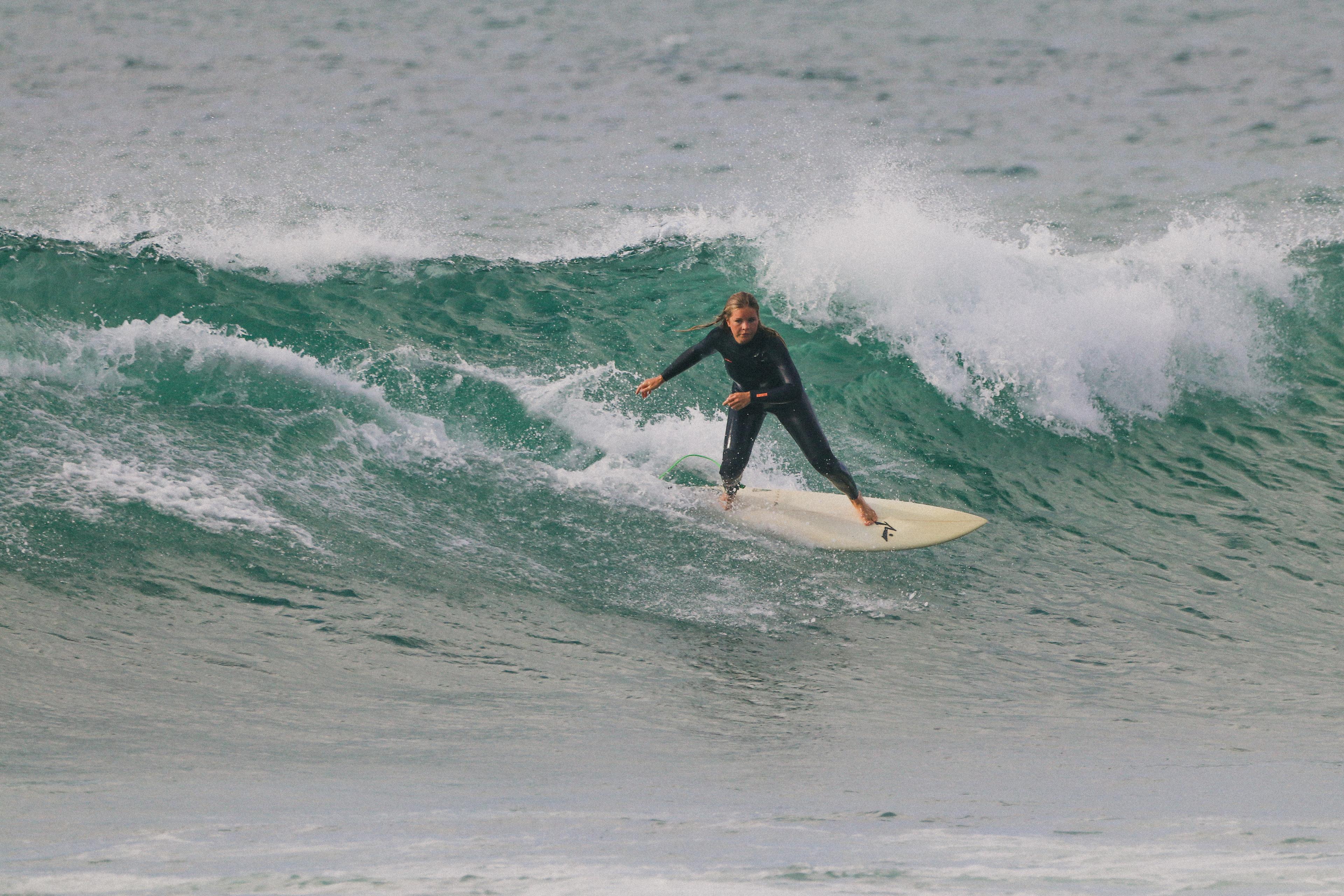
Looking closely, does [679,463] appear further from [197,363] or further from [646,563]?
[197,363]

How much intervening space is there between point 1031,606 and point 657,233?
644cm

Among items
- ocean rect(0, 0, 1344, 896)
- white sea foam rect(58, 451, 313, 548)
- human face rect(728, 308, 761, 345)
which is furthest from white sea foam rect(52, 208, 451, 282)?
human face rect(728, 308, 761, 345)

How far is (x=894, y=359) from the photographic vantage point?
396 inches

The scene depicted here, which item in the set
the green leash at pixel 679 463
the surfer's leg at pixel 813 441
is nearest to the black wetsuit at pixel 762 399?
the surfer's leg at pixel 813 441

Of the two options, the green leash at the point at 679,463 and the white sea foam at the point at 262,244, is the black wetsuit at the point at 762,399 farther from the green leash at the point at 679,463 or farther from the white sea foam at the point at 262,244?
the white sea foam at the point at 262,244

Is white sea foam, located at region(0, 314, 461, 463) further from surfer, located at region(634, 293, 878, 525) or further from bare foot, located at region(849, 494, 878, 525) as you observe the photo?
bare foot, located at region(849, 494, 878, 525)

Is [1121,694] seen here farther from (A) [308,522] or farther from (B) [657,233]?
(B) [657,233]

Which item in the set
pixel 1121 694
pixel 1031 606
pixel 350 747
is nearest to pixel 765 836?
pixel 350 747

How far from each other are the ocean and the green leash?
0.13 metres

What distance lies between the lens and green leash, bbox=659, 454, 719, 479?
7.99 meters

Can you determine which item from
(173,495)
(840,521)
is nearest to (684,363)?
(840,521)

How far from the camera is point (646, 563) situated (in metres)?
7.09

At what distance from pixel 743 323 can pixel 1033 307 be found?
14.6ft

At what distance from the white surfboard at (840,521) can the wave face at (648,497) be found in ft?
0.41
